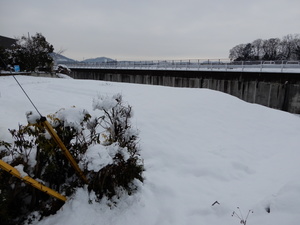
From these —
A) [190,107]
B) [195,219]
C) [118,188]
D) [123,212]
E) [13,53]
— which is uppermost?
[13,53]

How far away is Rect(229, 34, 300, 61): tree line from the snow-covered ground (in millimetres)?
47582

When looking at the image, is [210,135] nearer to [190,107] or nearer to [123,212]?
[190,107]

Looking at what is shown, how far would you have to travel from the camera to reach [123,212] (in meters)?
2.90

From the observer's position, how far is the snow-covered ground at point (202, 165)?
293 cm

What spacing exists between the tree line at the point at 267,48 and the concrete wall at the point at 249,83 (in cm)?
3498

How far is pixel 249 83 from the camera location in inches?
686

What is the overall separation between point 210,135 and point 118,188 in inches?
184

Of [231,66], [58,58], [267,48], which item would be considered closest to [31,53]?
[58,58]

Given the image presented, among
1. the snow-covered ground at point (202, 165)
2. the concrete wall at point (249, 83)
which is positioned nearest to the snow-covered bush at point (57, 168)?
the snow-covered ground at point (202, 165)

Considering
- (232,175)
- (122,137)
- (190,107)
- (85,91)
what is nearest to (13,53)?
(85,91)

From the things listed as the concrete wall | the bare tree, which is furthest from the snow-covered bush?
the bare tree

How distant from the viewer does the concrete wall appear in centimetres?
1538

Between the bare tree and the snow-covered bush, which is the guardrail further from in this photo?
the bare tree

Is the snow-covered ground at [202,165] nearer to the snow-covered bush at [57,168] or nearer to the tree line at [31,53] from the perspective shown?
the snow-covered bush at [57,168]
